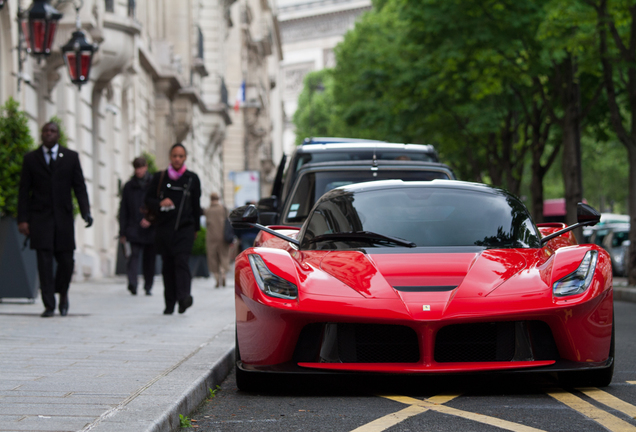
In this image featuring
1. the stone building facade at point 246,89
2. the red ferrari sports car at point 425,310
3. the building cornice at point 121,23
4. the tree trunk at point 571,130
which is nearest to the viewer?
the red ferrari sports car at point 425,310

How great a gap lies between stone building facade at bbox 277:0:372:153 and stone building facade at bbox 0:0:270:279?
9308 centimetres

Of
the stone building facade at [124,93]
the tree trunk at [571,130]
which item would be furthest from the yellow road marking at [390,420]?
the tree trunk at [571,130]

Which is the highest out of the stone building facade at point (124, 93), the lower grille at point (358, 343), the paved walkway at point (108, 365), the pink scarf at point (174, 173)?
the stone building facade at point (124, 93)

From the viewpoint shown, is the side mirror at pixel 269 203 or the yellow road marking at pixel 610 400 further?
the side mirror at pixel 269 203

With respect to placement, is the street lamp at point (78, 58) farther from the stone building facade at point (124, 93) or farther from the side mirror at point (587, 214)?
the side mirror at point (587, 214)

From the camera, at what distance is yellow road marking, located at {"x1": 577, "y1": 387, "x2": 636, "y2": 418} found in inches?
196

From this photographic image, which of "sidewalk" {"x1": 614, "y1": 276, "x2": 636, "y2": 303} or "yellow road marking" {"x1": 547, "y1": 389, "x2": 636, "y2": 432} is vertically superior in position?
"yellow road marking" {"x1": 547, "y1": 389, "x2": 636, "y2": 432}

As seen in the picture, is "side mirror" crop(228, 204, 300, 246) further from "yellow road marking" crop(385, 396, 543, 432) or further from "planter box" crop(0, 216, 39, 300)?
"planter box" crop(0, 216, 39, 300)

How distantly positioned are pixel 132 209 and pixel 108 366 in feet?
30.4

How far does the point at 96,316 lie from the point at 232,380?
171 inches

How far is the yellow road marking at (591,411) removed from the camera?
14.9 feet

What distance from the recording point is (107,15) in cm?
1988

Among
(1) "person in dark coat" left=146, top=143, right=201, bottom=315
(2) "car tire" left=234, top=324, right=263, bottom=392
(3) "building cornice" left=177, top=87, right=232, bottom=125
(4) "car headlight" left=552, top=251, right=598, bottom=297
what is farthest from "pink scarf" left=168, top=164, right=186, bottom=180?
(3) "building cornice" left=177, top=87, right=232, bottom=125

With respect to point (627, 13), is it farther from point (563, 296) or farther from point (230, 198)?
point (230, 198)
